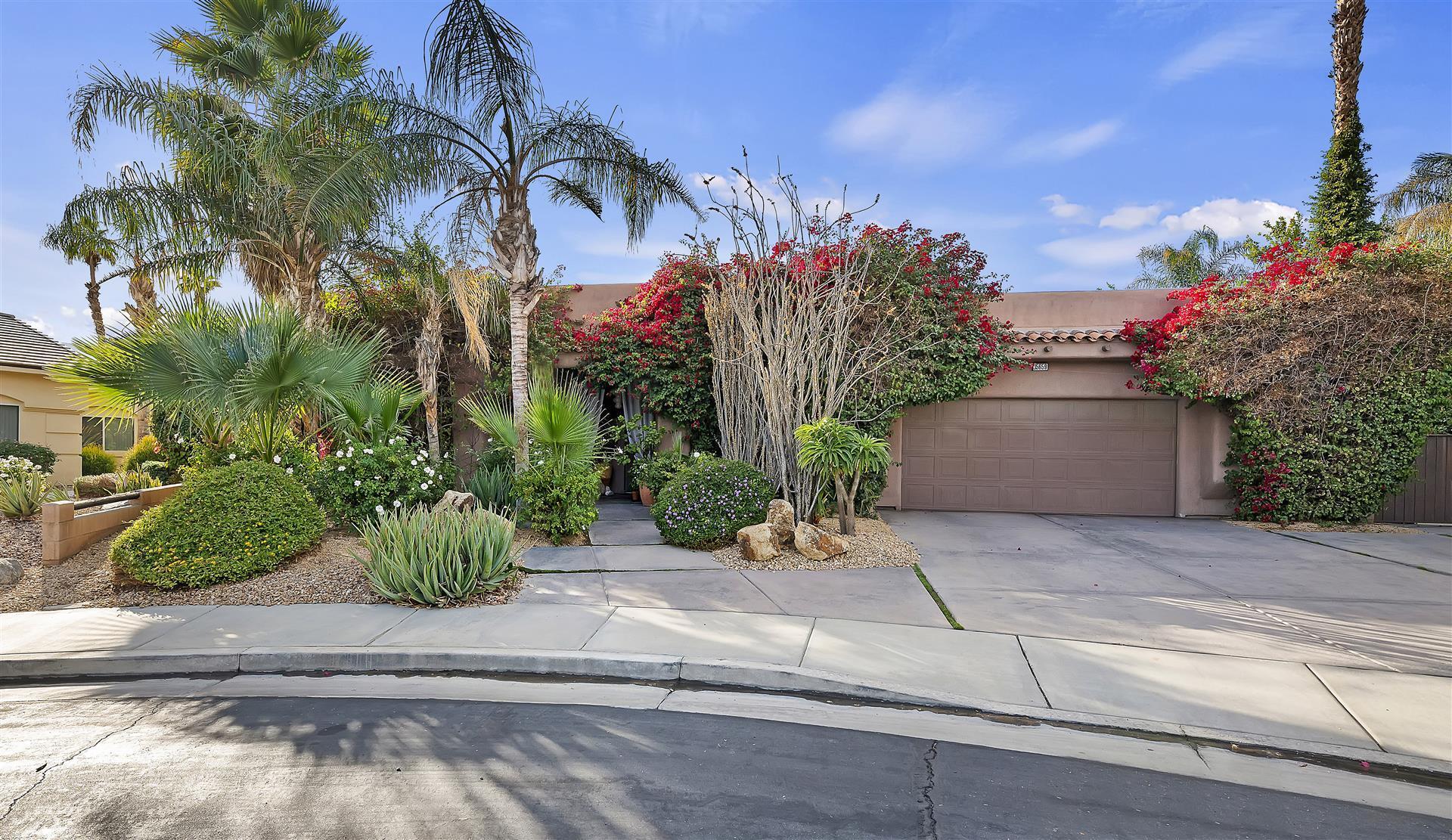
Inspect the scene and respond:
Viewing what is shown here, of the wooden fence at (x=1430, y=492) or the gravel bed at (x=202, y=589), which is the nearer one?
the gravel bed at (x=202, y=589)

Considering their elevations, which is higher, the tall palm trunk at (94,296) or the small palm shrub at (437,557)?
the tall palm trunk at (94,296)

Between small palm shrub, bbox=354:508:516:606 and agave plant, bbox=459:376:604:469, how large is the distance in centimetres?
240

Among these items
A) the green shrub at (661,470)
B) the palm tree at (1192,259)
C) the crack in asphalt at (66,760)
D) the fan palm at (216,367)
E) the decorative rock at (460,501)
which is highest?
the palm tree at (1192,259)

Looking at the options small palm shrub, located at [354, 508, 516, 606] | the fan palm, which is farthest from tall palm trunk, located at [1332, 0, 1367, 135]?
the fan palm

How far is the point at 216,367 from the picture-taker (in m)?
7.48

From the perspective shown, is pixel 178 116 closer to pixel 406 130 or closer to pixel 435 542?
pixel 406 130

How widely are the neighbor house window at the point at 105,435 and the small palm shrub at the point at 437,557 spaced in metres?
17.2

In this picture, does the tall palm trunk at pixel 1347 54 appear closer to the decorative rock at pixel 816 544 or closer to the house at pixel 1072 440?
the house at pixel 1072 440

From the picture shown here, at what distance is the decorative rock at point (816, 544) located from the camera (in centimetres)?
818

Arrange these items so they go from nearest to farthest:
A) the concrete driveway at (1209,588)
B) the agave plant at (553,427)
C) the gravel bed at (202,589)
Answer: the concrete driveway at (1209,588) → the gravel bed at (202,589) → the agave plant at (553,427)

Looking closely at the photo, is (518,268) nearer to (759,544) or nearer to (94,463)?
(759,544)

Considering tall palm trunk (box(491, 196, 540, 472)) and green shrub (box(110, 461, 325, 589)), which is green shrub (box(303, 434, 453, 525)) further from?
tall palm trunk (box(491, 196, 540, 472))

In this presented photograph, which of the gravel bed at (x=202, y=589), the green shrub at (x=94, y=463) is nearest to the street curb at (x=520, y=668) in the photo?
the gravel bed at (x=202, y=589)

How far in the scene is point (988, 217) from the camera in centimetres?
1291
